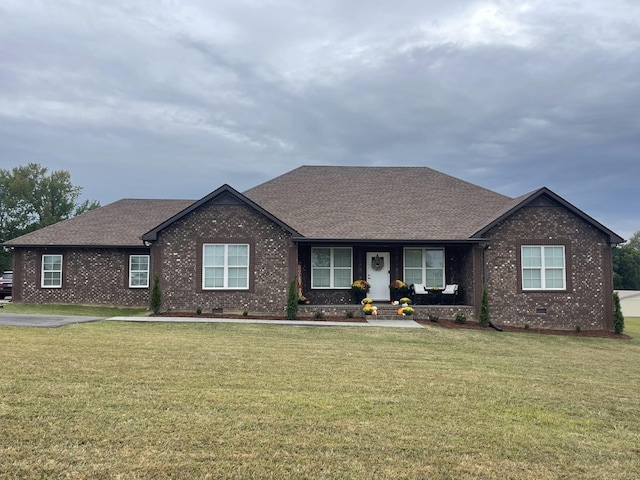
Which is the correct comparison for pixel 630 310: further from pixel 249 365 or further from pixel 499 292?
pixel 249 365

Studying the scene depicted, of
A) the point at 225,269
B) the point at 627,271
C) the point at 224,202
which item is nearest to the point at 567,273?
the point at 225,269

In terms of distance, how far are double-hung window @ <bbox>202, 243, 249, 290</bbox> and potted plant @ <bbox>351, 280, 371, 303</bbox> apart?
412 centimetres

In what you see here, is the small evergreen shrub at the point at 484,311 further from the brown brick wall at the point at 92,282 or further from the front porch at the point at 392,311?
the brown brick wall at the point at 92,282

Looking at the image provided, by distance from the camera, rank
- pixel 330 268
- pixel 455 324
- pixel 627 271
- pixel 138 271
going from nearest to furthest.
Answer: pixel 455 324
pixel 330 268
pixel 138 271
pixel 627 271

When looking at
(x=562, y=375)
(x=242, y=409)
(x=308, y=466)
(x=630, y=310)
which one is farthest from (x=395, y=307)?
(x=630, y=310)

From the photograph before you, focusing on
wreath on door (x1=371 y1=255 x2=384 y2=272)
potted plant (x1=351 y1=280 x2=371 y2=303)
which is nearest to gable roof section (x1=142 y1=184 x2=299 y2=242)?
potted plant (x1=351 y1=280 x2=371 y2=303)

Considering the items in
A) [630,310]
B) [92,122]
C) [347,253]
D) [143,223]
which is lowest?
[630,310]

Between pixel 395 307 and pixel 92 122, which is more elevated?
pixel 92 122

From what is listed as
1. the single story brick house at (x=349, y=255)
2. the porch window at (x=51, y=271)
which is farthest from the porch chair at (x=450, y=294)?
the porch window at (x=51, y=271)

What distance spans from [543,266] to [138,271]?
1675cm

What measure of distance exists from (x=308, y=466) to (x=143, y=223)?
21.5 metres

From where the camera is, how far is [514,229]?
17.6 meters

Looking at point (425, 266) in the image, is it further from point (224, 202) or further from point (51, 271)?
point (51, 271)

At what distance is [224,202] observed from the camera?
17.9m
